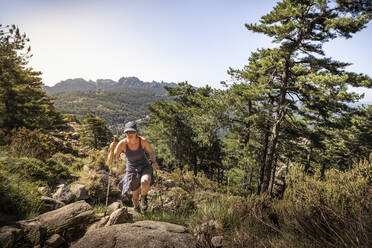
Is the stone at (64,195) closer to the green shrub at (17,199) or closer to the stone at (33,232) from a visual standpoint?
the green shrub at (17,199)

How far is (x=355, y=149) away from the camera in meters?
19.0

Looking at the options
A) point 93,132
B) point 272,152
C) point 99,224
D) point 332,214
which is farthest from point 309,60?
point 93,132

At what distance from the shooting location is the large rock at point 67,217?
8.63ft

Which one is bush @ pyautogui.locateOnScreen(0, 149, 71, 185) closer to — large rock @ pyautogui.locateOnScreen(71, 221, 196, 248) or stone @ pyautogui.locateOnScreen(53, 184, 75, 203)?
stone @ pyautogui.locateOnScreen(53, 184, 75, 203)

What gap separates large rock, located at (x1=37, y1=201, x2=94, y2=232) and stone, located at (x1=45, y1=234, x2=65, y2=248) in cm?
19

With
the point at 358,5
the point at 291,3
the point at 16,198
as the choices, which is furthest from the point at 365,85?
the point at 16,198

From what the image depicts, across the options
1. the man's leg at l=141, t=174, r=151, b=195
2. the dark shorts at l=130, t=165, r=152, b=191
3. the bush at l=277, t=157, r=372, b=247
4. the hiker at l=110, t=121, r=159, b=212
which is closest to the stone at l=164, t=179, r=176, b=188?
the hiker at l=110, t=121, r=159, b=212

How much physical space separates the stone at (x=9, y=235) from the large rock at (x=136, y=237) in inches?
29.5

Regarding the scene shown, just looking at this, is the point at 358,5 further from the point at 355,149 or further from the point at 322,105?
the point at 355,149

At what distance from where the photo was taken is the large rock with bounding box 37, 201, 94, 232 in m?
2.63

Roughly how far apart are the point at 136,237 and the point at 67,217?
59.3 inches

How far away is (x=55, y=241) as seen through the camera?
236 centimetres

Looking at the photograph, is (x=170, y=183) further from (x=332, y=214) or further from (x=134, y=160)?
(x=332, y=214)

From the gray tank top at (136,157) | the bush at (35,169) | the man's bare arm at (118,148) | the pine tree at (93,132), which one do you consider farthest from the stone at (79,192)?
the pine tree at (93,132)
